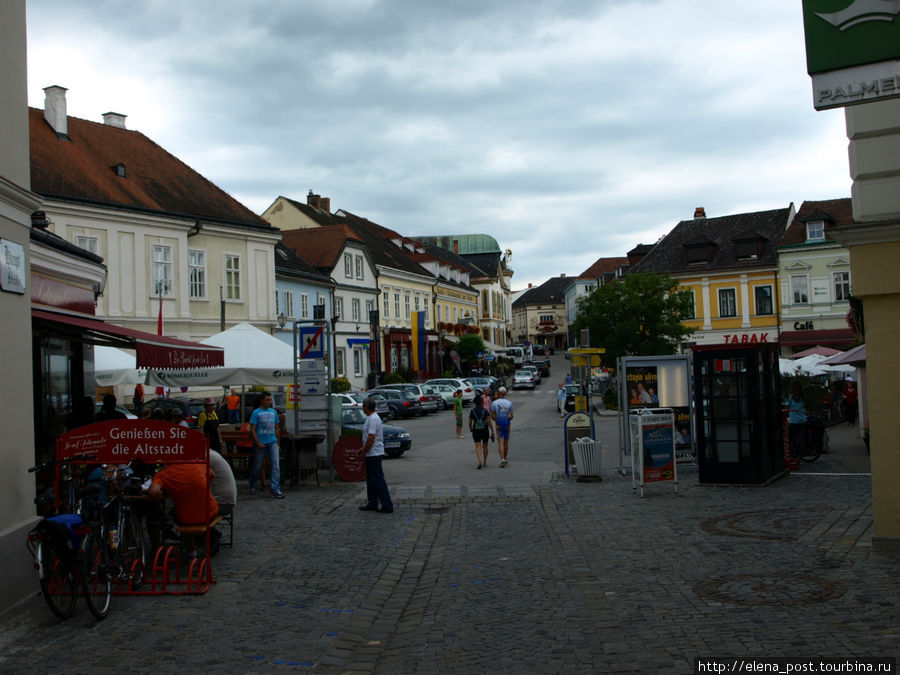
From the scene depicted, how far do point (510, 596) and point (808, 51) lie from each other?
559cm

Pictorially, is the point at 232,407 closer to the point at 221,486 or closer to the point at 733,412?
the point at 221,486

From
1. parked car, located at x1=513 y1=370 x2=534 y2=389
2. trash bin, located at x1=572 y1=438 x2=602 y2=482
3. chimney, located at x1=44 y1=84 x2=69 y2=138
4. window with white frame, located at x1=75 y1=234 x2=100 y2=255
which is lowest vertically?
trash bin, located at x1=572 y1=438 x2=602 y2=482

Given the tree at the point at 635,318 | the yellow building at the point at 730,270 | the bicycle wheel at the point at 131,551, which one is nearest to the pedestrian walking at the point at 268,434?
the bicycle wheel at the point at 131,551

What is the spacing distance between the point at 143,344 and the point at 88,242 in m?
24.4

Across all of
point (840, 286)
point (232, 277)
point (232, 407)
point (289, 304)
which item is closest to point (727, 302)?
point (840, 286)

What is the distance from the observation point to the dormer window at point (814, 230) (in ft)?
170

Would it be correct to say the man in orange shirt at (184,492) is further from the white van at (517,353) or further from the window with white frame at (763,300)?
the white van at (517,353)

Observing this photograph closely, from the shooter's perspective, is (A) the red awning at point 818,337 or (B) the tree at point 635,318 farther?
(A) the red awning at point 818,337

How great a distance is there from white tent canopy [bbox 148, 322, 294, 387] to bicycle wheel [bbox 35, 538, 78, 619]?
9.69 metres

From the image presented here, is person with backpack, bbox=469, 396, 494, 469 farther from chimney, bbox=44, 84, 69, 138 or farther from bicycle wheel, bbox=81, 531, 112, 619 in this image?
chimney, bbox=44, 84, 69, 138

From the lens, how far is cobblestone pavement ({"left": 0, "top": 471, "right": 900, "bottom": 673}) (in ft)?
20.3

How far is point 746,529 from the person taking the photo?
10570mm

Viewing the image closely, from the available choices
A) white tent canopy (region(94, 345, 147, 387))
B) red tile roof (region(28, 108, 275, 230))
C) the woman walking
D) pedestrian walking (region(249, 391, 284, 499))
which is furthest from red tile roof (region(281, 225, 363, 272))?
pedestrian walking (region(249, 391, 284, 499))

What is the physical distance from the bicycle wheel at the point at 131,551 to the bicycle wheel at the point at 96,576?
1.34 ft
